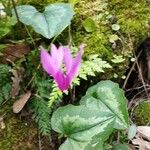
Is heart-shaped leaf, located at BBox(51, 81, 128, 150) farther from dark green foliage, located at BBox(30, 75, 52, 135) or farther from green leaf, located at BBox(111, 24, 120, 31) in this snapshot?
green leaf, located at BBox(111, 24, 120, 31)

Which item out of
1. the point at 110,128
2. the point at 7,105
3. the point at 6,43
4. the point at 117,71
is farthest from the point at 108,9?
the point at 110,128

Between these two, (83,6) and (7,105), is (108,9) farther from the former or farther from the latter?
(7,105)

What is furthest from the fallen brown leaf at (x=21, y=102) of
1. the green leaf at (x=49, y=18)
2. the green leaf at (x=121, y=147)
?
the green leaf at (x=121, y=147)

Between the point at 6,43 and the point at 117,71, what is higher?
Answer: the point at 6,43

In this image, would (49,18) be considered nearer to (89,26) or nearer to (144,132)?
(89,26)

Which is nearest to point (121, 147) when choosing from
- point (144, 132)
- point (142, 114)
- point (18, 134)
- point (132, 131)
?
point (132, 131)

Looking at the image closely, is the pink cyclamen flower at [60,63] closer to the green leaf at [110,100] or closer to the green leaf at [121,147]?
the green leaf at [110,100]
